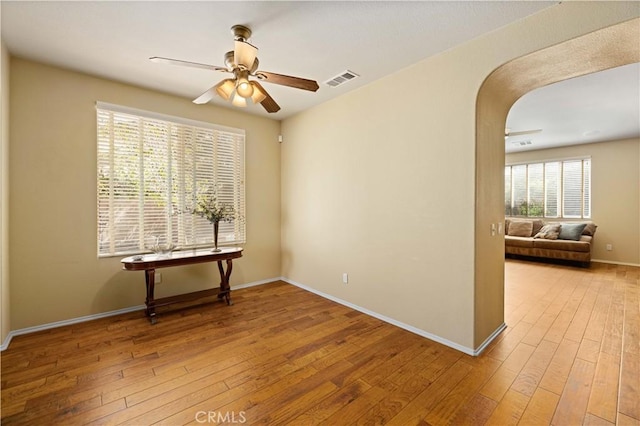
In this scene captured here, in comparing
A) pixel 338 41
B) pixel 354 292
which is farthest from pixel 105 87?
pixel 354 292

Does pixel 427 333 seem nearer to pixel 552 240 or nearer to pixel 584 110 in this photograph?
pixel 584 110

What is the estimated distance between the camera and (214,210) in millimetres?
3816

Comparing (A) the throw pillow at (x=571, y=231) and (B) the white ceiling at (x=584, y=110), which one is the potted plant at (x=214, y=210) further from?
(A) the throw pillow at (x=571, y=231)

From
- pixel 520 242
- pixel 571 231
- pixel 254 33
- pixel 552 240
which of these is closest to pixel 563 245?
pixel 552 240

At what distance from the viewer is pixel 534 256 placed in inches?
250

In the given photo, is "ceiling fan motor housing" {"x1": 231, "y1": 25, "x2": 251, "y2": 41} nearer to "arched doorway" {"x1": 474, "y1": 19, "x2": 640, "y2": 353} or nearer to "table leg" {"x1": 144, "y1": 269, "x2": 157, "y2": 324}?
"arched doorway" {"x1": 474, "y1": 19, "x2": 640, "y2": 353}

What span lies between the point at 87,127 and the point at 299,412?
143 inches

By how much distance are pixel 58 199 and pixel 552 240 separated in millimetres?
8542

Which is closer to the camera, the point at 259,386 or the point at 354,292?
the point at 259,386

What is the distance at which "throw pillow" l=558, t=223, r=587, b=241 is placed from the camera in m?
5.93

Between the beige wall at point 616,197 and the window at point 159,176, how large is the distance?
7.71m

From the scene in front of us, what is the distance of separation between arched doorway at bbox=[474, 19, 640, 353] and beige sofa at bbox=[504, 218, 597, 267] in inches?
146

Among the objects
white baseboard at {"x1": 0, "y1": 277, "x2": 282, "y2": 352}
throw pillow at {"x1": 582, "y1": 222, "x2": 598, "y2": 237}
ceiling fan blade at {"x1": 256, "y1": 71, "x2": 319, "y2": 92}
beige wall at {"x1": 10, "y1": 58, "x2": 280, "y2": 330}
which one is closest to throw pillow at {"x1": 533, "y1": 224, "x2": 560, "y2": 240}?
throw pillow at {"x1": 582, "y1": 222, "x2": 598, "y2": 237}

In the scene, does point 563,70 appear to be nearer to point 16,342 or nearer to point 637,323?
point 637,323
